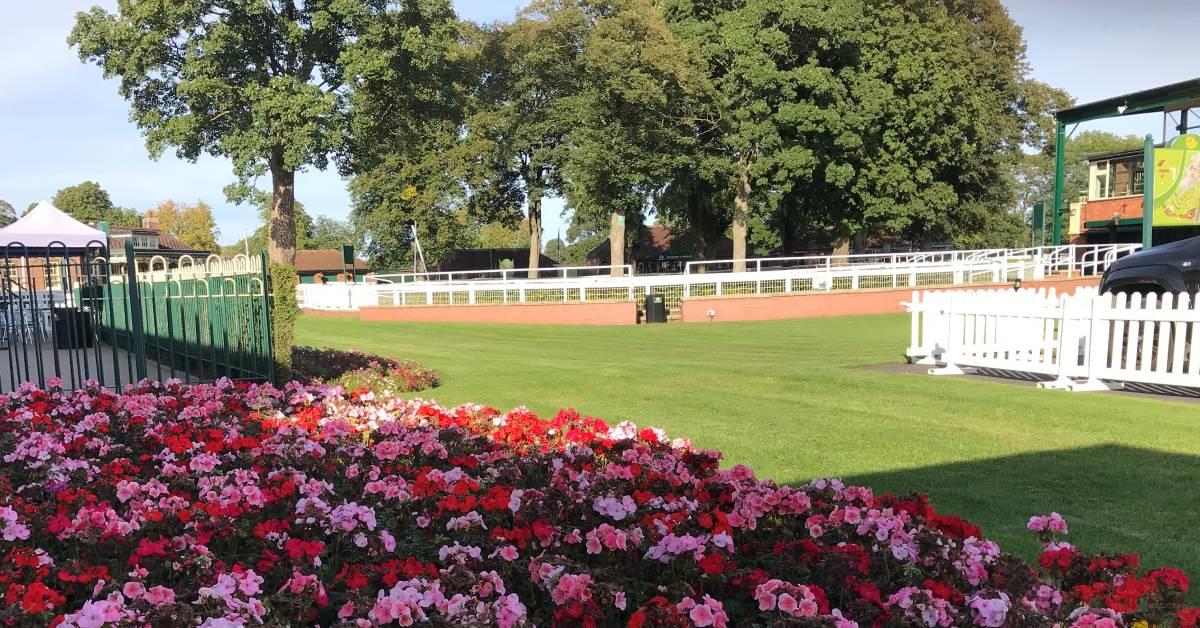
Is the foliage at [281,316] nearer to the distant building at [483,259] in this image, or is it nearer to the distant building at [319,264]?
the distant building at [483,259]

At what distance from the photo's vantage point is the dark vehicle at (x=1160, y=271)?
830 centimetres

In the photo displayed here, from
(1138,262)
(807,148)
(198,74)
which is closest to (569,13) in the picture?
(807,148)

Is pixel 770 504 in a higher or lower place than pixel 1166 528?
higher

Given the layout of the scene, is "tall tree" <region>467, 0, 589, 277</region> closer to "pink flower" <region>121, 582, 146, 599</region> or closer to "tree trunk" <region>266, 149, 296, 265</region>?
"tree trunk" <region>266, 149, 296, 265</region>

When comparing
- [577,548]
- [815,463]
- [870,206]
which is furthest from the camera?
[870,206]

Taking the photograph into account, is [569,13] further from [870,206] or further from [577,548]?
[577,548]

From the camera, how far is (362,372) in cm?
1003

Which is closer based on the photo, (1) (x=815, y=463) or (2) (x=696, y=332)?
(1) (x=815, y=463)

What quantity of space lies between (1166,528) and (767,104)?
93.9ft

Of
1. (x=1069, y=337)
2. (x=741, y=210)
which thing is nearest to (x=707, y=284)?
(x=741, y=210)

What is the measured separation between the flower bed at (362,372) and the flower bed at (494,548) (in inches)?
186

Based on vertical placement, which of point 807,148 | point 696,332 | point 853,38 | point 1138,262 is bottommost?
point 696,332

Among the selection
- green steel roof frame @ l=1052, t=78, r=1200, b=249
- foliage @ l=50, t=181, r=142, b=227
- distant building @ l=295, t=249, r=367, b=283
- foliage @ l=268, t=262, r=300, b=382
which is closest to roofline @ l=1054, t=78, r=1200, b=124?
green steel roof frame @ l=1052, t=78, r=1200, b=249

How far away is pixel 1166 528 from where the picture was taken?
4051mm
